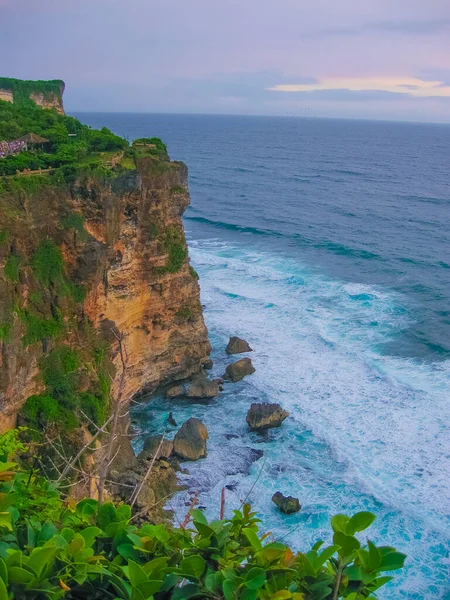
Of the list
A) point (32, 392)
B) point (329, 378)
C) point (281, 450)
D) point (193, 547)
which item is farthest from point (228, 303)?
point (193, 547)

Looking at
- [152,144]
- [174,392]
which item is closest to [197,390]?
[174,392]

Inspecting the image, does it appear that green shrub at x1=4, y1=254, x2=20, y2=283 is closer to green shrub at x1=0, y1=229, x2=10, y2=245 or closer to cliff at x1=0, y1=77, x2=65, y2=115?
green shrub at x1=0, y1=229, x2=10, y2=245

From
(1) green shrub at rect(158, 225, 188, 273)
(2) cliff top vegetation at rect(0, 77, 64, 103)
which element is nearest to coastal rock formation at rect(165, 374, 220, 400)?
(1) green shrub at rect(158, 225, 188, 273)

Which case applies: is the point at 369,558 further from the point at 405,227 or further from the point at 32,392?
the point at 405,227

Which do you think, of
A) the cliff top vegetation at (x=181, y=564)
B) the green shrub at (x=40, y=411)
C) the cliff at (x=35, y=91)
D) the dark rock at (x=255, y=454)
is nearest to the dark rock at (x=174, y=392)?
the dark rock at (x=255, y=454)

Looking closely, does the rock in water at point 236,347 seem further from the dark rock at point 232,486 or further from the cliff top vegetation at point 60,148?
the cliff top vegetation at point 60,148
